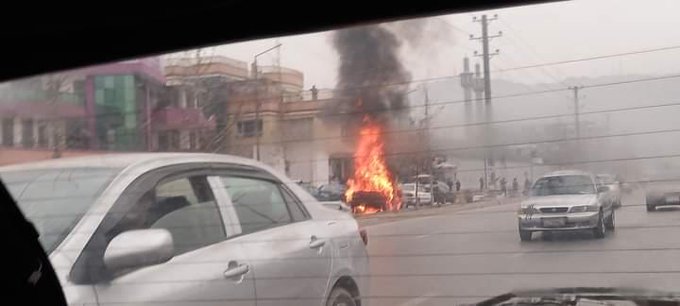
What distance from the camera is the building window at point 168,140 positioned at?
3.13 m

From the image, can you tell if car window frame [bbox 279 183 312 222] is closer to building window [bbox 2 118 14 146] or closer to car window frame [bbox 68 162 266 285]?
car window frame [bbox 68 162 266 285]

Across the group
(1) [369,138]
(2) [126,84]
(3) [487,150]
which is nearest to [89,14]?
(2) [126,84]

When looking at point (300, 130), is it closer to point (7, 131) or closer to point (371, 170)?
point (371, 170)

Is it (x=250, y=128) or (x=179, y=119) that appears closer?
(x=250, y=128)

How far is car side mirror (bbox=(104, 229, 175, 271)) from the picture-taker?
2.74m

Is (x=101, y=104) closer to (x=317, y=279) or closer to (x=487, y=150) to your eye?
(x=317, y=279)

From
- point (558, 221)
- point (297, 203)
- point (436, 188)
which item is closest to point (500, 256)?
point (558, 221)

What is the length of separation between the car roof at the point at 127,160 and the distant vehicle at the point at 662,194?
139 centimetres

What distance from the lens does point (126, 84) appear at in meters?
3.33

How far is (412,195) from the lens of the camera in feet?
9.24

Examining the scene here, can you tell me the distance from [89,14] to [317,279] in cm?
125

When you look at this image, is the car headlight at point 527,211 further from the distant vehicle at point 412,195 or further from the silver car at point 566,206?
the distant vehicle at point 412,195

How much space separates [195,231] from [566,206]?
1.28 meters

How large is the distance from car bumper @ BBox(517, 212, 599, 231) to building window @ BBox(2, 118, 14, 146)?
6.94 ft
